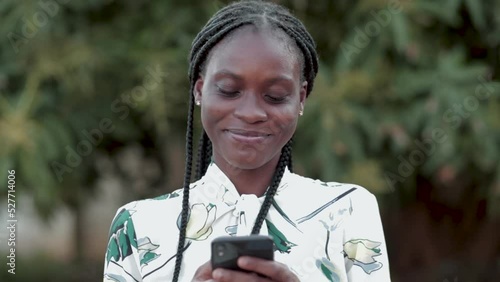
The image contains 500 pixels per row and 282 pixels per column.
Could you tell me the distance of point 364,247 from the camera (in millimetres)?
1794

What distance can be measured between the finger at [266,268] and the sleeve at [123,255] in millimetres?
357

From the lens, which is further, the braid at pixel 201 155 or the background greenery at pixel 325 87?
the background greenery at pixel 325 87

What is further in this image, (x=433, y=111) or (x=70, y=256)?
(x=70, y=256)

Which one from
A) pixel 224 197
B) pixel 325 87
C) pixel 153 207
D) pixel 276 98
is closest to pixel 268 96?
pixel 276 98

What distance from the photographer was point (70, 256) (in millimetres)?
6133

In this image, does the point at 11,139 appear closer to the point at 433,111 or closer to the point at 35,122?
the point at 35,122

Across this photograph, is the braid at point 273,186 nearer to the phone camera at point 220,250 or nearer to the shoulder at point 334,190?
the shoulder at point 334,190

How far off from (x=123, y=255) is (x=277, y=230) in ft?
1.05

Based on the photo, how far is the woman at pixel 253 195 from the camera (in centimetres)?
177

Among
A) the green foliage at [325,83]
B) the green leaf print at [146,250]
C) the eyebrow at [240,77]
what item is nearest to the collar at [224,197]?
the green leaf print at [146,250]

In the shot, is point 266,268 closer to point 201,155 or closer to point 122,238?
point 122,238

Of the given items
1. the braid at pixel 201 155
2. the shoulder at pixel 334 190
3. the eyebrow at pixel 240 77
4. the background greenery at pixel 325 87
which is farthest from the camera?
the background greenery at pixel 325 87

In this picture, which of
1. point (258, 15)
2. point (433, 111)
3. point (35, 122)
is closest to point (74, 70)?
point (35, 122)

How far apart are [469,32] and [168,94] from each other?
1.66 m
